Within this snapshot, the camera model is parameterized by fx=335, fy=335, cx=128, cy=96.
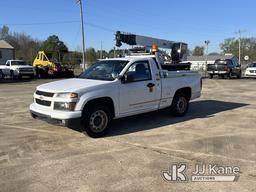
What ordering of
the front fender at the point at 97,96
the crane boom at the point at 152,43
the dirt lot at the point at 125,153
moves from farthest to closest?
the crane boom at the point at 152,43, the front fender at the point at 97,96, the dirt lot at the point at 125,153

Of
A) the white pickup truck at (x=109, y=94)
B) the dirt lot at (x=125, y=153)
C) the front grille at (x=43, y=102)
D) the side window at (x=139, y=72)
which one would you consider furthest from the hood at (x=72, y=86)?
the dirt lot at (x=125, y=153)

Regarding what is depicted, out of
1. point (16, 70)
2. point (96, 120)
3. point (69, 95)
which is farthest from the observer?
point (16, 70)

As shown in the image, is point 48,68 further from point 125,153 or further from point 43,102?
point 125,153

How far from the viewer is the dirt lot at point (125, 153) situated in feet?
16.2

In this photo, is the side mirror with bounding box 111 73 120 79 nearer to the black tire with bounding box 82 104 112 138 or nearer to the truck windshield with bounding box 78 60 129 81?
the truck windshield with bounding box 78 60 129 81

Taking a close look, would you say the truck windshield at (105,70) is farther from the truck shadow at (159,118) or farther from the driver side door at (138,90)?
the truck shadow at (159,118)

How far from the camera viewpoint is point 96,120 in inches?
299

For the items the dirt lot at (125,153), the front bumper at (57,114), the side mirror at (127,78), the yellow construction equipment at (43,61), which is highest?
the yellow construction equipment at (43,61)

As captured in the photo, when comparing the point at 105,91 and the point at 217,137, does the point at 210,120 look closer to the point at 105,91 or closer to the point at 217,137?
the point at 217,137

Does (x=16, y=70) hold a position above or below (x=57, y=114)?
above

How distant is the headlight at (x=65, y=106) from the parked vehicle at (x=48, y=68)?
90.3ft

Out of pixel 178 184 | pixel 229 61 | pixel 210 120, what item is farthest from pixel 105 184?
pixel 229 61

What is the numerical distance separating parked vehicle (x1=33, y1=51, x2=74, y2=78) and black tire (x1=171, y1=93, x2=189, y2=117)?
83.8ft

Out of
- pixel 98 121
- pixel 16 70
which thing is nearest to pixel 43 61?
pixel 16 70
